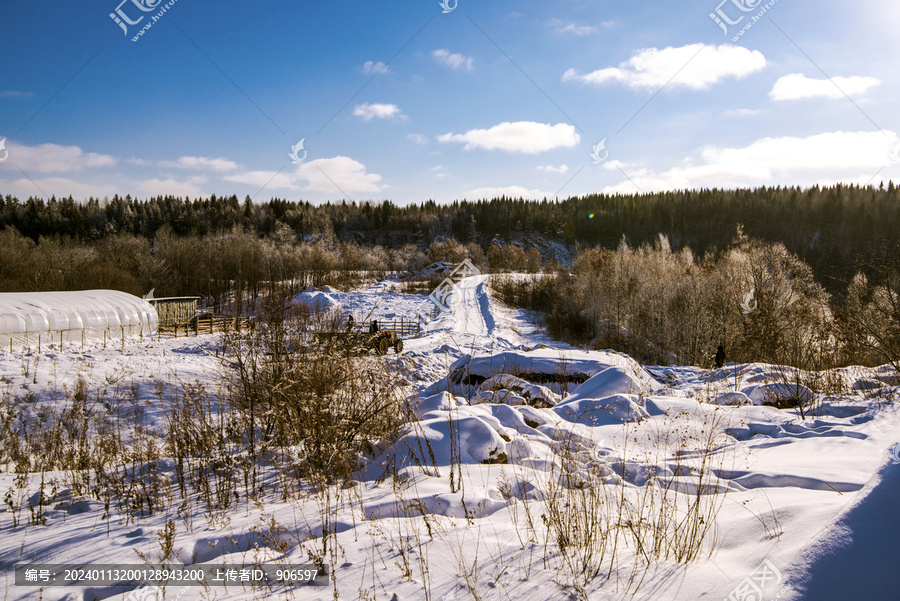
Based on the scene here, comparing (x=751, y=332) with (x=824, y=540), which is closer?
(x=824, y=540)

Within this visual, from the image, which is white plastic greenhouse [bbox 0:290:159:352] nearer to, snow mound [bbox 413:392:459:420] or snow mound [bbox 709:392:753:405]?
snow mound [bbox 413:392:459:420]

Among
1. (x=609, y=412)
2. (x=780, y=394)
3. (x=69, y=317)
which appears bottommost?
(x=69, y=317)

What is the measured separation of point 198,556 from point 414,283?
1798 inches

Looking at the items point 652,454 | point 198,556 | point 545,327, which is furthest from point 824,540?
point 545,327

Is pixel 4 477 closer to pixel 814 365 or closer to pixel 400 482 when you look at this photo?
pixel 400 482

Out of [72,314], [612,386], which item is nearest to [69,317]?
[72,314]

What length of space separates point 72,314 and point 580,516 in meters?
25.6

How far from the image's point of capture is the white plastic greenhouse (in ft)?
60.5

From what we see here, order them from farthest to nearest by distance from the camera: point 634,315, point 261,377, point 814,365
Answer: point 634,315 < point 814,365 < point 261,377

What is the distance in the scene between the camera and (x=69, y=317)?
20.5m

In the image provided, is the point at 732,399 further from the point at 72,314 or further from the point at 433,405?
the point at 72,314

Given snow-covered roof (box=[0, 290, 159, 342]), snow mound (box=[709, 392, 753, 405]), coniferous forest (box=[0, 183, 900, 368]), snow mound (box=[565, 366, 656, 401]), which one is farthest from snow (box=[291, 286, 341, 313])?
snow mound (box=[709, 392, 753, 405])

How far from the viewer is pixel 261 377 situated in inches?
250

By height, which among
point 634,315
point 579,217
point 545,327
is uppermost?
point 579,217
